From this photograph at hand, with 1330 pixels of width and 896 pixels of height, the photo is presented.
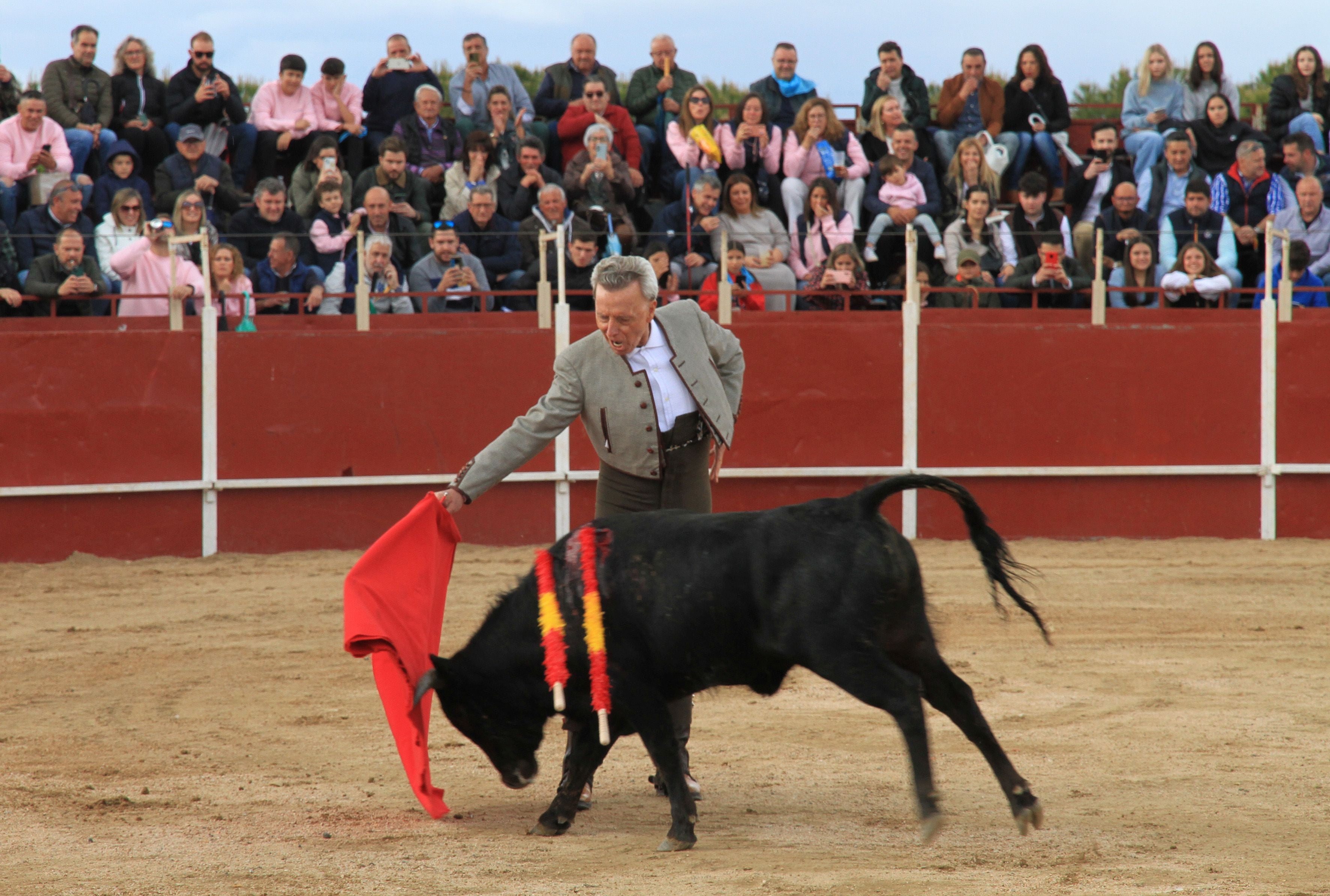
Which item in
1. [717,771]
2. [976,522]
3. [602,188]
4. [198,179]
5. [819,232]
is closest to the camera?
[976,522]

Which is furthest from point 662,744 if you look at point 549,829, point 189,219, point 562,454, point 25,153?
point 25,153

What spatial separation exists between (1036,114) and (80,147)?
22.5 ft

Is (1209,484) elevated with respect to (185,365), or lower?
lower

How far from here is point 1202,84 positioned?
11289mm

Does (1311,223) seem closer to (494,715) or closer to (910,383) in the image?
(910,383)

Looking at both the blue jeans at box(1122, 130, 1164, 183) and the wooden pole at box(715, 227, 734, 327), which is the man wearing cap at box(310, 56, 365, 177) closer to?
the wooden pole at box(715, 227, 734, 327)

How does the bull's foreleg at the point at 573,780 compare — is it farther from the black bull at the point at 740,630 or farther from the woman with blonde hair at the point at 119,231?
the woman with blonde hair at the point at 119,231

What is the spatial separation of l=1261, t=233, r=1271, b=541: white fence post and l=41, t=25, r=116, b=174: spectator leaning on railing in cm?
732

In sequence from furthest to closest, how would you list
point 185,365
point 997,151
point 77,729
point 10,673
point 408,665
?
point 997,151, point 185,365, point 10,673, point 77,729, point 408,665

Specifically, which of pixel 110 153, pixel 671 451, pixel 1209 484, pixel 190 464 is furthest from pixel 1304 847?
pixel 110 153

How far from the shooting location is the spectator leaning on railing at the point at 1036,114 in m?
10.9

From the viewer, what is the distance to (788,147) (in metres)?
10.0

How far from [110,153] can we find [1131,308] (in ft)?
22.0

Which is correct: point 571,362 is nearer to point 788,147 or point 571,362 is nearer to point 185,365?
point 185,365
